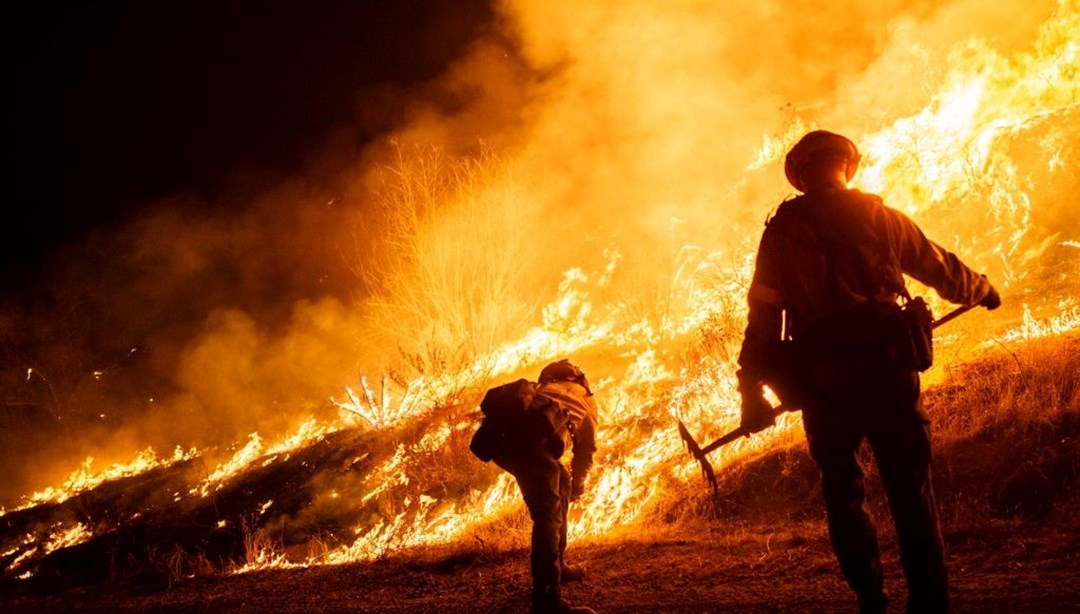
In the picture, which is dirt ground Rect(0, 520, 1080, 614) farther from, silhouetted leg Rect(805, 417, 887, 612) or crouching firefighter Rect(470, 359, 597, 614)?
silhouetted leg Rect(805, 417, 887, 612)

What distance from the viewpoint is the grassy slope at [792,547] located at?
333cm

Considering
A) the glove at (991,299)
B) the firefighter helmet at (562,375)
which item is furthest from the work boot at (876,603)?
the firefighter helmet at (562,375)

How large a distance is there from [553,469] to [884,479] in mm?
1884

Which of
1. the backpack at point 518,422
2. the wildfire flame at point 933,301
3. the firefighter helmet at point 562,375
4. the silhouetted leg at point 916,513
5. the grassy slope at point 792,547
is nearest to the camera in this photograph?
the silhouetted leg at point 916,513

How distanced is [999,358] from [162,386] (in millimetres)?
22453

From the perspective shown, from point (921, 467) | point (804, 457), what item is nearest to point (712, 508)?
point (804, 457)

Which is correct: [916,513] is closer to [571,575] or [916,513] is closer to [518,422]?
[518,422]

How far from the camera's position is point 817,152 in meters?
2.72

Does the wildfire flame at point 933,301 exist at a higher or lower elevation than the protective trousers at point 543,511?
higher

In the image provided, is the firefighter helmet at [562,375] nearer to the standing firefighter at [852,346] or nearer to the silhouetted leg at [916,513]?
the standing firefighter at [852,346]

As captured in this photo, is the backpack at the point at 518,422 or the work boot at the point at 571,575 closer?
the backpack at the point at 518,422

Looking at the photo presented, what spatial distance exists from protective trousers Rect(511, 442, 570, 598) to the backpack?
77 millimetres

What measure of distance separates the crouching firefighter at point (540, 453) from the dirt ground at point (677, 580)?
430 mm

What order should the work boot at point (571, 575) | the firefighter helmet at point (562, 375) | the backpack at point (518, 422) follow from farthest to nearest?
the work boot at point (571, 575)
the firefighter helmet at point (562, 375)
the backpack at point (518, 422)
